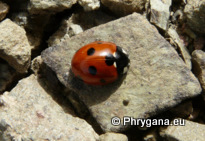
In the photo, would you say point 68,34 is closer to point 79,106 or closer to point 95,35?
point 95,35

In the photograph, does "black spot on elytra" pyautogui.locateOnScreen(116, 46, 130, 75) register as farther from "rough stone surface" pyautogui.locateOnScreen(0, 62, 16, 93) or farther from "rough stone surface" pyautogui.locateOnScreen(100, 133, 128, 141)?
"rough stone surface" pyautogui.locateOnScreen(0, 62, 16, 93)

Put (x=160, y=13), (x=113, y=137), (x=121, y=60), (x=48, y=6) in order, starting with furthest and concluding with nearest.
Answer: (x=160, y=13) < (x=48, y=6) < (x=121, y=60) < (x=113, y=137)

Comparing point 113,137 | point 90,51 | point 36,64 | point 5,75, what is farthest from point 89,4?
point 113,137

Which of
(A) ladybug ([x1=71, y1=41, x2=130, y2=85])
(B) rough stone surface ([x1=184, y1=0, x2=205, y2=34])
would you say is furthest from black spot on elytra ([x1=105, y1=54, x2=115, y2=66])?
(B) rough stone surface ([x1=184, y1=0, x2=205, y2=34])

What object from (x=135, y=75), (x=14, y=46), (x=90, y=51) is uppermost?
(x=90, y=51)

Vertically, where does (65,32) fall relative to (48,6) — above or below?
below

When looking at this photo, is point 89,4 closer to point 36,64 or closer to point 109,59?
point 109,59
